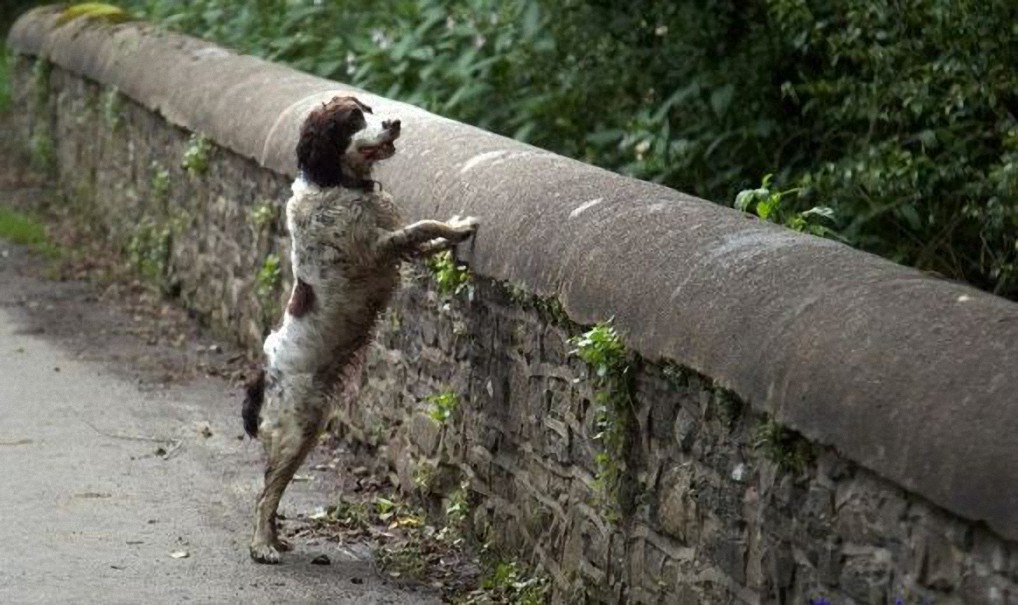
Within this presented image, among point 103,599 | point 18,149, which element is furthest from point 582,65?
point 18,149

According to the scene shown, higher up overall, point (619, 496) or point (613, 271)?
point (613, 271)

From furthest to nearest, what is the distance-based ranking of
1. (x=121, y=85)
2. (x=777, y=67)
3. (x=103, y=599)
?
(x=121, y=85), (x=777, y=67), (x=103, y=599)

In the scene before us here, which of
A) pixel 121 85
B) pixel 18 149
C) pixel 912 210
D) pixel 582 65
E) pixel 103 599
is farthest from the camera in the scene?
pixel 18 149

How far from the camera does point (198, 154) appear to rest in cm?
1021

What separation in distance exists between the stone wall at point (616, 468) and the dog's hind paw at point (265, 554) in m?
0.63

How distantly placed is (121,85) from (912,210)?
5954 millimetres

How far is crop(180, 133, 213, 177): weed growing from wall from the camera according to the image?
1018 centimetres

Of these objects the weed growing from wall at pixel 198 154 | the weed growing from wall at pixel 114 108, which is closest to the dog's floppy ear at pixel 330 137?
the weed growing from wall at pixel 198 154

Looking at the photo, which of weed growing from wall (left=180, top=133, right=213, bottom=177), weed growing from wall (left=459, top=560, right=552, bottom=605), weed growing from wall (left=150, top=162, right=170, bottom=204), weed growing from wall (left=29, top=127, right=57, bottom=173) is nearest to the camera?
weed growing from wall (left=459, top=560, right=552, bottom=605)

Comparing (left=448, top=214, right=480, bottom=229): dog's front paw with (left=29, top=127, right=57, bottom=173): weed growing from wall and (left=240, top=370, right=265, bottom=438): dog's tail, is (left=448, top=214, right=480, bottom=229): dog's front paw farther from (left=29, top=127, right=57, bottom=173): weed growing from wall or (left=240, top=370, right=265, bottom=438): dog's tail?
(left=29, top=127, right=57, bottom=173): weed growing from wall

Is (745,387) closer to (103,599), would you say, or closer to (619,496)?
(619,496)

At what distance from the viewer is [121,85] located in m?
11.9

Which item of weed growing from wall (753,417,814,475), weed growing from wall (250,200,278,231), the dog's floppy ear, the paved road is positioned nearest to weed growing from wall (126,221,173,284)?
the paved road

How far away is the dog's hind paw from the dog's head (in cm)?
129
